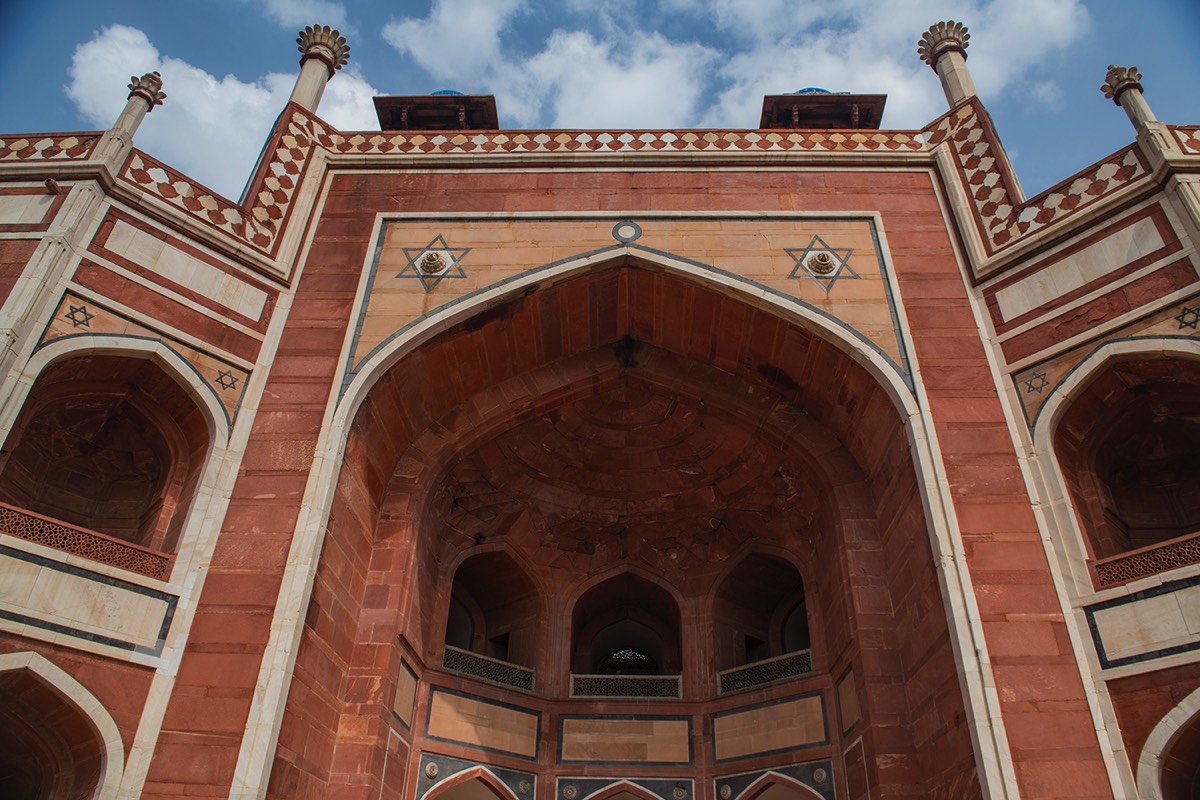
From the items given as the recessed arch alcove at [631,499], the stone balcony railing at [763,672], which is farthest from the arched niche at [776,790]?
the stone balcony railing at [763,672]

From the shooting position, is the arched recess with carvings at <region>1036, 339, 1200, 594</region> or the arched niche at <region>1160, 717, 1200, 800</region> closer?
the arched niche at <region>1160, 717, 1200, 800</region>

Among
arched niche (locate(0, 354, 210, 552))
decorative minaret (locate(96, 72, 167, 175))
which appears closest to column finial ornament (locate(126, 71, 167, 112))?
decorative minaret (locate(96, 72, 167, 175))

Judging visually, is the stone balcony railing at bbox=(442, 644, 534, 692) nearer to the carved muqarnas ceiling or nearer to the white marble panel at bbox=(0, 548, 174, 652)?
the carved muqarnas ceiling

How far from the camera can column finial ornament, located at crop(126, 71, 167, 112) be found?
30.2 feet

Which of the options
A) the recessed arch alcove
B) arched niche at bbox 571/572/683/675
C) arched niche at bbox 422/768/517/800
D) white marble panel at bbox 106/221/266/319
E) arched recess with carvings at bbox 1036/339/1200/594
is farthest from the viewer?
arched niche at bbox 571/572/683/675

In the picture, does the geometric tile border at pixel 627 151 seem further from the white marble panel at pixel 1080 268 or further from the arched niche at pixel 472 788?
the arched niche at pixel 472 788

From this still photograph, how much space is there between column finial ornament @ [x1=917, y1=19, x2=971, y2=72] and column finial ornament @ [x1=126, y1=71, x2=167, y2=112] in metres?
8.54

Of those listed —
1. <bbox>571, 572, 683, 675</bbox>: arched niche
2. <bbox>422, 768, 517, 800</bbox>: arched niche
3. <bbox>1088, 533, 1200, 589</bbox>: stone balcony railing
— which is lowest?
<bbox>422, 768, 517, 800</bbox>: arched niche

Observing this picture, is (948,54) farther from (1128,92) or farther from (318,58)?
(318,58)

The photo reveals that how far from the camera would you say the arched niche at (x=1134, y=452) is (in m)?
7.64

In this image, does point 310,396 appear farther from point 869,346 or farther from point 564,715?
point 869,346

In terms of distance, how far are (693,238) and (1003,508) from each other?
409 centimetres

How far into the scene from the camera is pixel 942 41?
11469 mm

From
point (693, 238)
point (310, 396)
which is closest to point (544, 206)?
point (693, 238)
